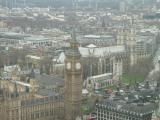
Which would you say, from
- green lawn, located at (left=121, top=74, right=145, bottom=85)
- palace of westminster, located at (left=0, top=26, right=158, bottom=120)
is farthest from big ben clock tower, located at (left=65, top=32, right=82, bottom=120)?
green lawn, located at (left=121, top=74, right=145, bottom=85)

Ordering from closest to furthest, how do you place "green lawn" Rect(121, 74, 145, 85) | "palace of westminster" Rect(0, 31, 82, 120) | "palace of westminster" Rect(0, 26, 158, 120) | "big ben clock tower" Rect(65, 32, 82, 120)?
"palace of westminster" Rect(0, 31, 82, 120) → "palace of westminster" Rect(0, 26, 158, 120) → "big ben clock tower" Rect(65, 32, 82, 120) → "green lawn" Rect(121, 74, 145, 85)

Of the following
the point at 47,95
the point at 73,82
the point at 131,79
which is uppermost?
the point at 73,82

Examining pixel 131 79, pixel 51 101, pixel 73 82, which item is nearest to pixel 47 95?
pixel 51 101

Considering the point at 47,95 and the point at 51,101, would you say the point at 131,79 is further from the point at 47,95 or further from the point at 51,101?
the point at 51,101

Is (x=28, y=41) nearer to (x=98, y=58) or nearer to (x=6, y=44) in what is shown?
(x=6, y=44)

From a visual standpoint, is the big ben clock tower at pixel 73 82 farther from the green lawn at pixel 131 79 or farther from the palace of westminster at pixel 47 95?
the green lawn at pixel 131 79

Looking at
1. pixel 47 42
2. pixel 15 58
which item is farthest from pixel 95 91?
pixel 47 42

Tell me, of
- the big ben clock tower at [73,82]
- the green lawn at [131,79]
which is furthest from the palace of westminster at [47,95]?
the green lawn at [131,79]

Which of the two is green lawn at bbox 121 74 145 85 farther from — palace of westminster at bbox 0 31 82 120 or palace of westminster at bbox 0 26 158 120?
palace of westminster at bbox 0 31 82 120

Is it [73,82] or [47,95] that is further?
[47,95]
